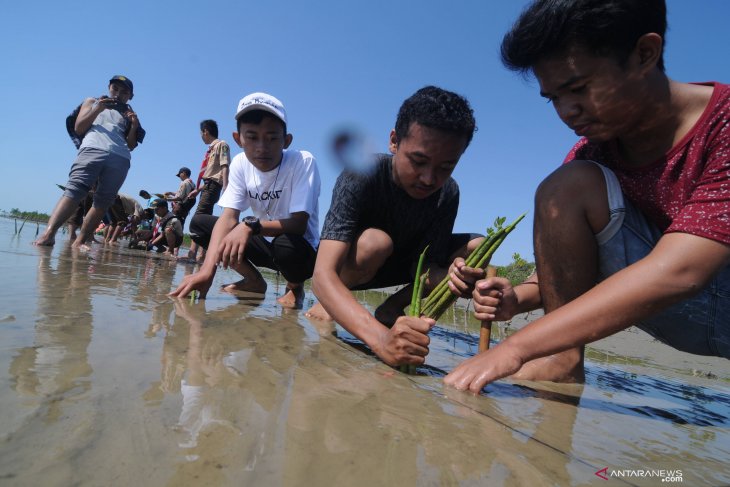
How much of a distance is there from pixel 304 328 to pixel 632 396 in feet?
5.08

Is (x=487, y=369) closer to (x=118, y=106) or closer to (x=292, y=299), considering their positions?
(x=292, y=299)

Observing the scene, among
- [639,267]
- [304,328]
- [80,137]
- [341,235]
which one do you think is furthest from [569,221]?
[80,137]

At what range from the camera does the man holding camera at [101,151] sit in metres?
4.60

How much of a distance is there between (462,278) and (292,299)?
6.17ft

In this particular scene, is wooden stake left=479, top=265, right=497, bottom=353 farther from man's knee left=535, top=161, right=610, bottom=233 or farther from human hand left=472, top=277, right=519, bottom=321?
man's knee left=535, top=161, right=610, bottom=233

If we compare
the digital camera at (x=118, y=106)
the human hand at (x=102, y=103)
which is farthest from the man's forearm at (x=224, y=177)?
the human hand at (x=102, y=103)

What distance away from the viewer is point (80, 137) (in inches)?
194

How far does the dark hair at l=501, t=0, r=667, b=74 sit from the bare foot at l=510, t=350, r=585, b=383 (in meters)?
1.19

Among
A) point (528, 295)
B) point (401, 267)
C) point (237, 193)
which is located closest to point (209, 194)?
point (237, 193)

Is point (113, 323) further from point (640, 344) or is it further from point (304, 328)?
point (640, 344)

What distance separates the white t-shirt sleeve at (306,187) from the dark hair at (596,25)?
6.35ft

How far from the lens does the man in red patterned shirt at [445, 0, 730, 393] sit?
1294mm

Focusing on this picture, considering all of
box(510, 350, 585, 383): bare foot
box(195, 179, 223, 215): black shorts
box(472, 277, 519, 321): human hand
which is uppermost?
box(195, 179, 223, 215): black shorts

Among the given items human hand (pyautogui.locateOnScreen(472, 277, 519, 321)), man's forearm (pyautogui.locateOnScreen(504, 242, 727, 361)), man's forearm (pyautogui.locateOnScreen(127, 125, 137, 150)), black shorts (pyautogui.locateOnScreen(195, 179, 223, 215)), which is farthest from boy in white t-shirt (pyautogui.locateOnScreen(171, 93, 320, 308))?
black shorts (pyautogui.locateOnScreen(195, 179, 223, 215))
